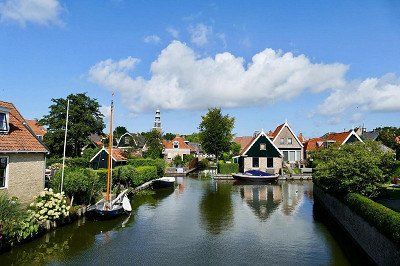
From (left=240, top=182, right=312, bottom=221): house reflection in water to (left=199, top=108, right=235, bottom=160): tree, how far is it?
22.0m

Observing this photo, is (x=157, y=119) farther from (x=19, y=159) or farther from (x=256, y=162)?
(x=19, y=159)

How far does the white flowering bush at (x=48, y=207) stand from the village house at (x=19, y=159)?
253 centimetres

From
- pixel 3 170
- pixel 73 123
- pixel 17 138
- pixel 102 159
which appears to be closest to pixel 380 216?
pixel 3 170

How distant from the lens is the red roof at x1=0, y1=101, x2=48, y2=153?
25.0 meters

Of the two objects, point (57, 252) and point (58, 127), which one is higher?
point (58, 127)

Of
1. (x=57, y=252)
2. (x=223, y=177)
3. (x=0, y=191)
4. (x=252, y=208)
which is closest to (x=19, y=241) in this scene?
(x=57, y=252)

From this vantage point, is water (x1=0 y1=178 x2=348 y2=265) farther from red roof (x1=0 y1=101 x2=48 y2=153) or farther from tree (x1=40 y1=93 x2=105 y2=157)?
tree (x1=40 y1=93 x2=105 y2=157)

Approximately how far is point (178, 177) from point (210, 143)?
1264cm

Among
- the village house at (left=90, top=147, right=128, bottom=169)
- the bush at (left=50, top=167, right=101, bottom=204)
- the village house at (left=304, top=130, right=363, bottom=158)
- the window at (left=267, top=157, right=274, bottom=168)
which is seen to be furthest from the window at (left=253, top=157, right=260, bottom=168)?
the bush at (left=50, top=167, right=101, bottom=204)

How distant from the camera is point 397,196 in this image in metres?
28.7

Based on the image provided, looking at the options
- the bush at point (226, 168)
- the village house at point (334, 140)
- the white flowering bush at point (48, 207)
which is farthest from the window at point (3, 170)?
the village house at point (334, 140)

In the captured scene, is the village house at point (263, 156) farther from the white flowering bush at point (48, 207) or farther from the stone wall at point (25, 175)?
the white flowering bush at point (48, 207)

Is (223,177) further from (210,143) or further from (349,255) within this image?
(349,255)

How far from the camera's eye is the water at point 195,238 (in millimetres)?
19172
